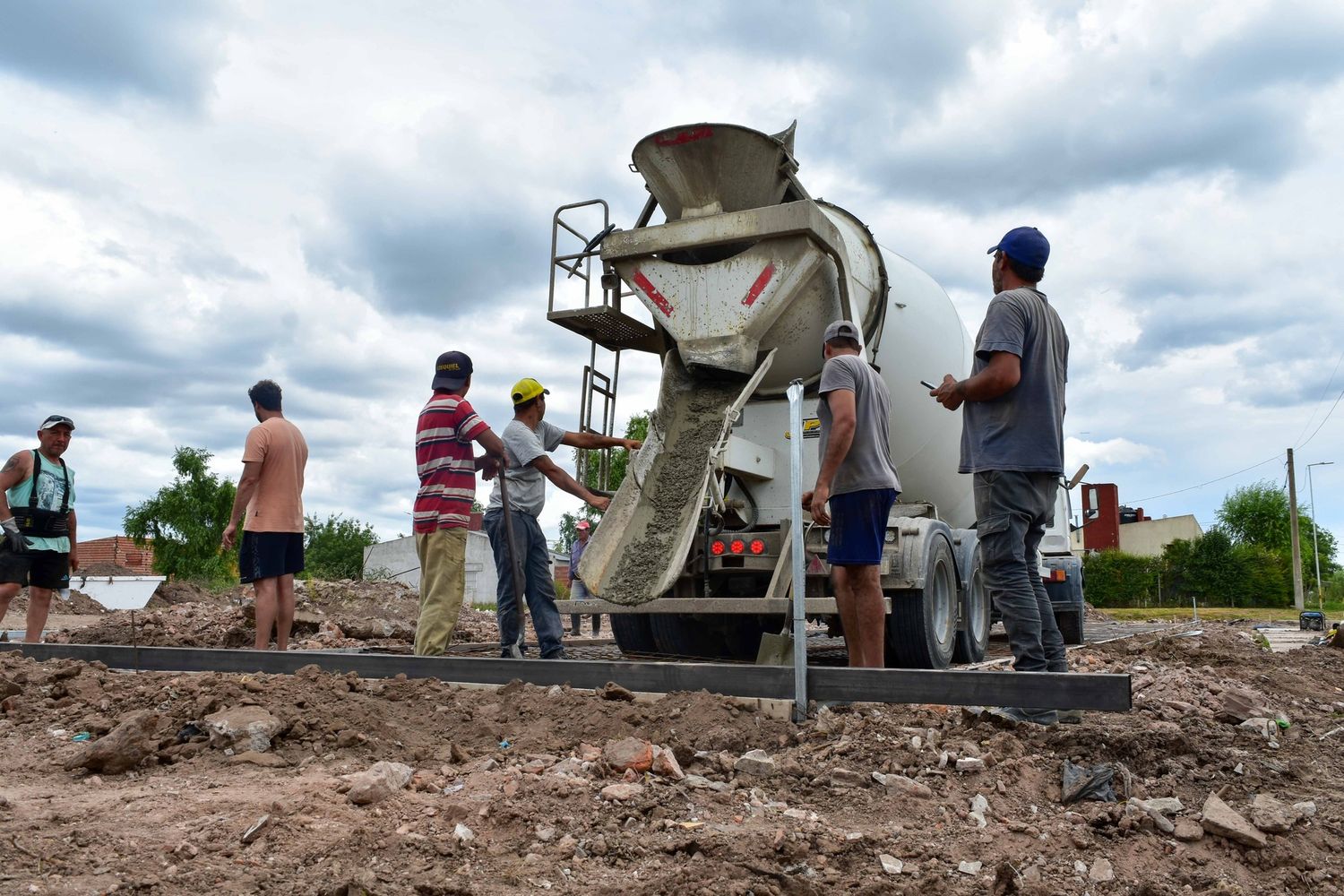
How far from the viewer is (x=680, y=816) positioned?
2.98 metres

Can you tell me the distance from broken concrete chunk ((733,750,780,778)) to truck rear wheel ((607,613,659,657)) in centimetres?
417

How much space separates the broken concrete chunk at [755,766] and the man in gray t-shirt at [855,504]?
1397 mm

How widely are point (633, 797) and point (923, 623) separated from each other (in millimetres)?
4021

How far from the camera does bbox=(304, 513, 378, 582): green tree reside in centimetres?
5791

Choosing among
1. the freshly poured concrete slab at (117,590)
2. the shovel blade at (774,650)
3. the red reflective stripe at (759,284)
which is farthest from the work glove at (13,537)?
the freshly poured concrete slab at (117,590)

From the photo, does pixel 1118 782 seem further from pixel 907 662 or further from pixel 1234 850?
pixel 907 662

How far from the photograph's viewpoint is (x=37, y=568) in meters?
7.30

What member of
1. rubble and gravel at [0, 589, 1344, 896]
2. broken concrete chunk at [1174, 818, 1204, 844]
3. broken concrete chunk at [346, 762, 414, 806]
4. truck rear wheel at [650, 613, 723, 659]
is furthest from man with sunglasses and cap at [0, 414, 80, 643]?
broken concrete chunk at [1174, 818, 1204, 844]

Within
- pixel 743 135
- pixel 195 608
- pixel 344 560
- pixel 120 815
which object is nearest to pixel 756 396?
pixel 743 135

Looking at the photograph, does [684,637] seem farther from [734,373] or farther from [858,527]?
[858,527]

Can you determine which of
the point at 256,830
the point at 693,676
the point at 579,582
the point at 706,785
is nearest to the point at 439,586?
the point at 693,676

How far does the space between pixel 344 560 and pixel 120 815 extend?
59764 millimetres

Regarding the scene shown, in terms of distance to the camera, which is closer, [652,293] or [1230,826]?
[1230,826]

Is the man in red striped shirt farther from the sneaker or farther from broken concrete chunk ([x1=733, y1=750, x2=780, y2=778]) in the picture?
the sneaker
